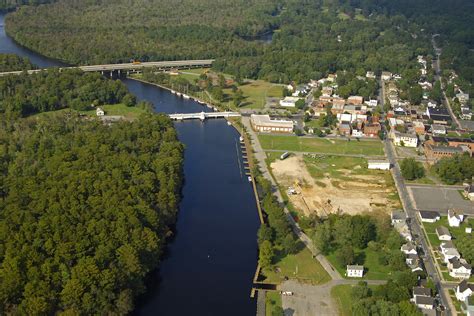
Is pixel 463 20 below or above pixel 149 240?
above

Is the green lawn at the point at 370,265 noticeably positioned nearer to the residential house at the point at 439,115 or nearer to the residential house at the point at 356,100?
the residential house at the point at 439,115

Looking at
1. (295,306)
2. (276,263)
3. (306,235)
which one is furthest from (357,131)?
(295,306)

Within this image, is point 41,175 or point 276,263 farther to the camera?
point 41,175

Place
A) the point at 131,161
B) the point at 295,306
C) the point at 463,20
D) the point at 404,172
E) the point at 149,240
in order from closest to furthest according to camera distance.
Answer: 1. the point at 295,306
2. the point at 149,240
3. the point at 131,161
4. the point at 404,172
5. the point at 463,20

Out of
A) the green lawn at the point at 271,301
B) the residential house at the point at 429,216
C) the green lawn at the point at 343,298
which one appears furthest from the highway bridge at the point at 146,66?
the green lawn at the point at 343,298

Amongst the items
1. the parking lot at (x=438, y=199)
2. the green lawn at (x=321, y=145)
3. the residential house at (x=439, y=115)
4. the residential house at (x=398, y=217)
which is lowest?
the parking lot at (x=438, y=199)

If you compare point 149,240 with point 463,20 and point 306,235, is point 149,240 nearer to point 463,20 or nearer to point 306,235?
point 306,235

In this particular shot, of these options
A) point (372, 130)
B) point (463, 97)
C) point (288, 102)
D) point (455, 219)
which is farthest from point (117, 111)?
point (463, 97)
